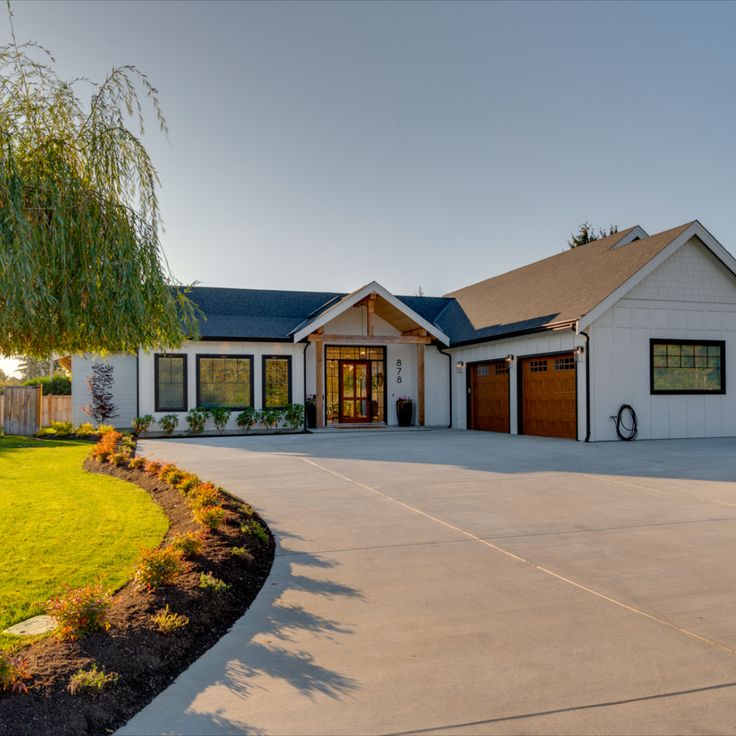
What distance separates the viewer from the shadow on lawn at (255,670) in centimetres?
283

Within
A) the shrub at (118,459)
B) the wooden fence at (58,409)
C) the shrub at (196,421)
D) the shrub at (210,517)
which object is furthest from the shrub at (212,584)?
the wooden fence at (58,409)

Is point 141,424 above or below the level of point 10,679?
above

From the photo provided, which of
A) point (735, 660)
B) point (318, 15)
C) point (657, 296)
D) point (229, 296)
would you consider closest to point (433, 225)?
point (229, 296)

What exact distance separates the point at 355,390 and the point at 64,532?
15319 mm

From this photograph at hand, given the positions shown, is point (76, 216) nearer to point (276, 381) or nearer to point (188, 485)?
point (188, 485)

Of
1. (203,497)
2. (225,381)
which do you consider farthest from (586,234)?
(203,497)

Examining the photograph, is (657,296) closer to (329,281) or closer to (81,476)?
(81,476)

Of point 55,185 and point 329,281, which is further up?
point 329,281

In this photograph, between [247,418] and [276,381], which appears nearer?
[247,418]

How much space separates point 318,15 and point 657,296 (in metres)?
10.3

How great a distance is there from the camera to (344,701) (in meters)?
2.98

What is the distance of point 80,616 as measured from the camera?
353cm

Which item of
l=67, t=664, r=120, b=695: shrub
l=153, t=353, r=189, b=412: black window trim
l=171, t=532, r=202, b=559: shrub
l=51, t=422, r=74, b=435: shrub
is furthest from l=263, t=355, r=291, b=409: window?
l=67, t=664, r=120, b=695: shrub

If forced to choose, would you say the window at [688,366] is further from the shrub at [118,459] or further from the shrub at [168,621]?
the shrub at [168,621]
